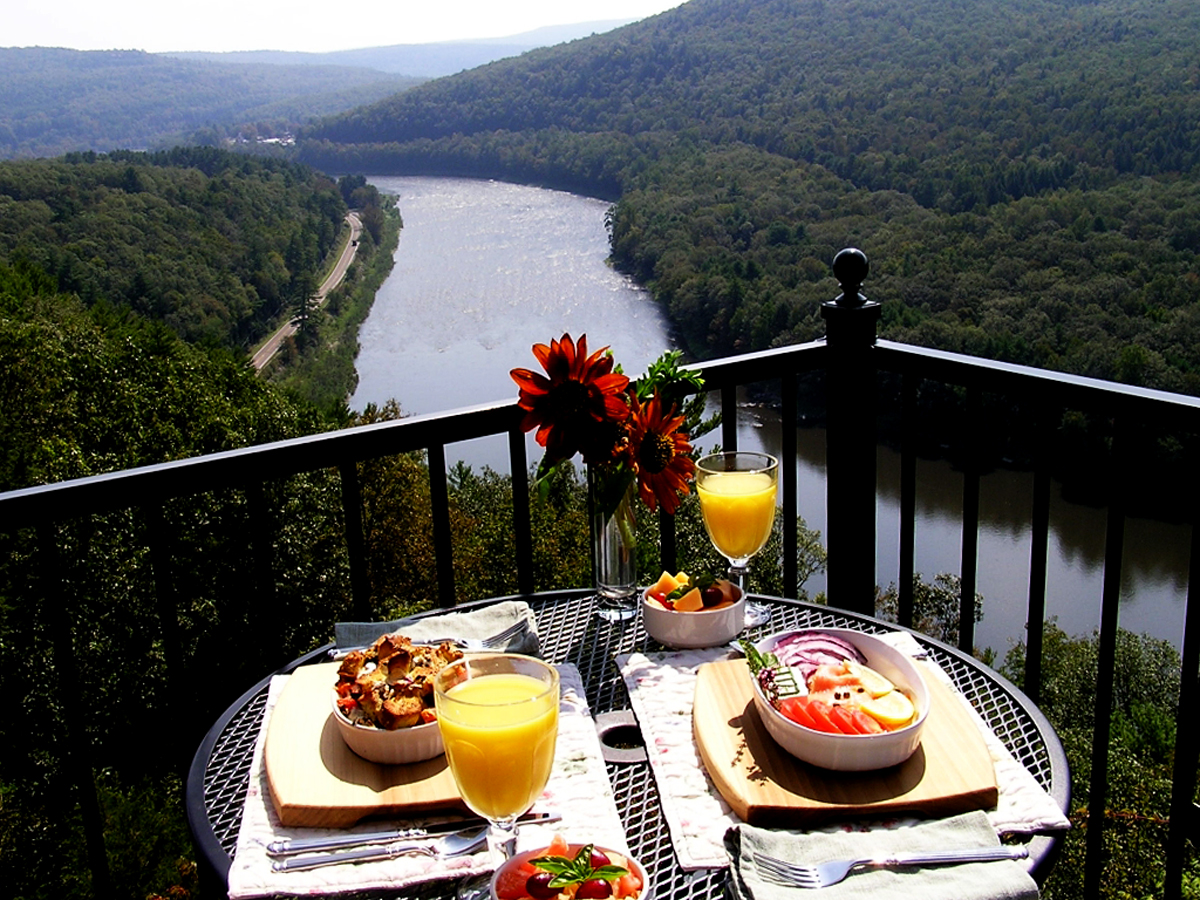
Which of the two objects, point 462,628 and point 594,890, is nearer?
point 594,890

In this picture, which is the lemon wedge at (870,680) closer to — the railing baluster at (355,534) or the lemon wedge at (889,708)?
the lemon wedge at (889,708)

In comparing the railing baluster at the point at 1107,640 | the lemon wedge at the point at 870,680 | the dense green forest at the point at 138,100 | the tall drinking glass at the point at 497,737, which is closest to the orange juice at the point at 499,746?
the tall drinking glass at the point at 497,737

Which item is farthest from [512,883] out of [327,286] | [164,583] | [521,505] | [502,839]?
[327,286]

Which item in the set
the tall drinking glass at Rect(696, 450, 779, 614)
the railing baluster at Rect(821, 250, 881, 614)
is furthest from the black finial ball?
the tall drinking glass at Rect(696, 450, 779, 614)

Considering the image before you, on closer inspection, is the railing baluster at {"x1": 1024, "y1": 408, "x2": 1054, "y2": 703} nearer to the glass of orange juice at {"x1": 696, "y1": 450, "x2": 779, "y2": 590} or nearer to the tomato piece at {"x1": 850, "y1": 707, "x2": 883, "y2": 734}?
the glass of orange juice at {"x1": 696, "y1": 450, "x2": 779, "y2": 590}

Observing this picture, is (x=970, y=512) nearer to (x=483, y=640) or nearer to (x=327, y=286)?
(x=483, y=640)
